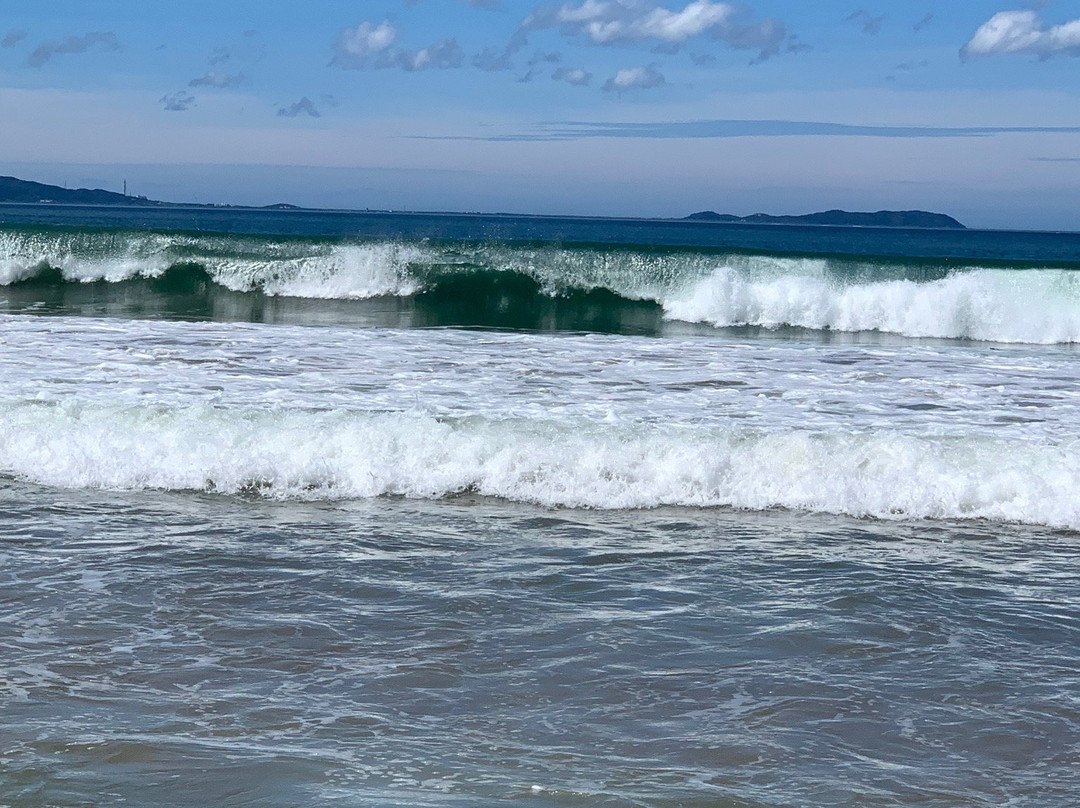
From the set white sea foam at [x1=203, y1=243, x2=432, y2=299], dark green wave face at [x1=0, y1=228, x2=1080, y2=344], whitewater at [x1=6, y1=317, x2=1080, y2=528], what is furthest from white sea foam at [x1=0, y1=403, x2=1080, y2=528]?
white sea foam at [x1=203, y1=243, x2=432, y2=299]

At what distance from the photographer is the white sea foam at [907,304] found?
17.1 m

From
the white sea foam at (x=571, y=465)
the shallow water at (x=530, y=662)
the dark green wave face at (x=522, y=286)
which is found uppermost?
the dark green wave face at (x=522, y=286)

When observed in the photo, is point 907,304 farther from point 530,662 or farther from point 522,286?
point 530,662

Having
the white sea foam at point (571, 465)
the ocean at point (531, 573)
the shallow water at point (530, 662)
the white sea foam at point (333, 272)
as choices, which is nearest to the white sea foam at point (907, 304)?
the white sea foam at point (333, 272)

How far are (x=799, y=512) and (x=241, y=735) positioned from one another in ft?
11.8

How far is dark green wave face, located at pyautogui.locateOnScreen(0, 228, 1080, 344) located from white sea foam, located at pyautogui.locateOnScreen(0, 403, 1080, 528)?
28.4 ft

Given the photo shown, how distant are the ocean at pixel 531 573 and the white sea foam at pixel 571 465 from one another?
22mm

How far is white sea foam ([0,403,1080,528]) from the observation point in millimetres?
6098

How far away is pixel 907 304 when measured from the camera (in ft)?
59.2

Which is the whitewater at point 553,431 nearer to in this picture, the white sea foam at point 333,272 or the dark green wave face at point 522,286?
the dark green wave face at point 522,286

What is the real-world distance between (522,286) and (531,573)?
1558cm

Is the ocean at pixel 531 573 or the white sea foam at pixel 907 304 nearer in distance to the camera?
the ocean at pixel 531 573

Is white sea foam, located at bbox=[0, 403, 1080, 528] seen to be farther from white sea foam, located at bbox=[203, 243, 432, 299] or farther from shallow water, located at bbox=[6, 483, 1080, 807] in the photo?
white sea foam, located at bbox=[203, 243, 432, 299]

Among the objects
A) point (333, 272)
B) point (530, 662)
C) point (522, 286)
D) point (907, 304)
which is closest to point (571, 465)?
point (530, 662)
